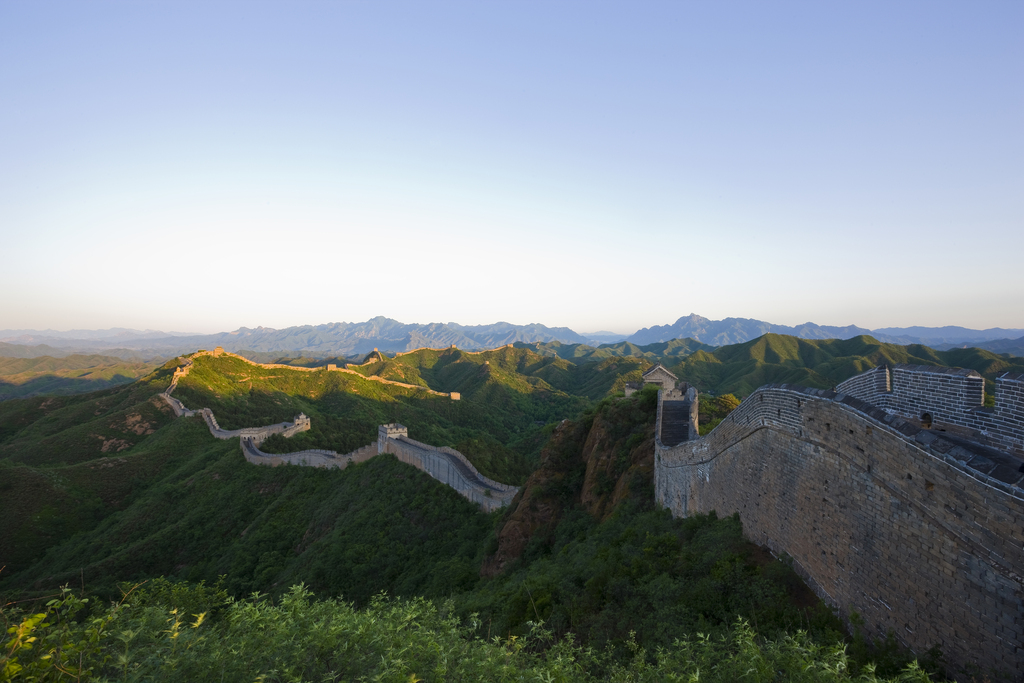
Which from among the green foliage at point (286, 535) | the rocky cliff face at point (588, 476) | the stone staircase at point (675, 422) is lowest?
the green foliage at point (286, 535)

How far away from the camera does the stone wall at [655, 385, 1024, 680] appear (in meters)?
4.86

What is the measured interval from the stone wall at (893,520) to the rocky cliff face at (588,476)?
283 inches

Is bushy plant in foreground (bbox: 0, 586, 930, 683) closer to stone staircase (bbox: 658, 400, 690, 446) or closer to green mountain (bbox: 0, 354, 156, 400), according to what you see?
stone staircase (bbox: 658, 400, 690, 446)

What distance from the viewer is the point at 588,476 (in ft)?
63.6

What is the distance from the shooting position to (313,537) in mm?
27516

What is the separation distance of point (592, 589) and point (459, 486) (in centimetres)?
1686

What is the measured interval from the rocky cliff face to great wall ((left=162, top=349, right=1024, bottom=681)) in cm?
462

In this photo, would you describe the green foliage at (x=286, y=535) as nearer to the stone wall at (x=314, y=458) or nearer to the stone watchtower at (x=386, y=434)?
the stone wall at (x=314, y=458)

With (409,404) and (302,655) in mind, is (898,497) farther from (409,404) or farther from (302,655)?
(409,404)

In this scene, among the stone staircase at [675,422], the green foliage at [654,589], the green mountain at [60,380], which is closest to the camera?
the green foliage at [654,589]

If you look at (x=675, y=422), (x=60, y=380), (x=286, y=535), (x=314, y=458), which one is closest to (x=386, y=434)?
(x=314, y=458)

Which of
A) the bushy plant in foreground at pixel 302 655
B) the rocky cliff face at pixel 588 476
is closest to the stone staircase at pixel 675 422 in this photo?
the rocky cliff face at pixel 588 476

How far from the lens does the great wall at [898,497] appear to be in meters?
4.93

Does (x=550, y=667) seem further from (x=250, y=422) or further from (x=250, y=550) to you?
(x=250, y=422)
